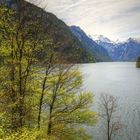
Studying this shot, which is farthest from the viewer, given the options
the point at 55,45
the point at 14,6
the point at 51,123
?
the point at 51,123

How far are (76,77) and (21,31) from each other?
7.86 m

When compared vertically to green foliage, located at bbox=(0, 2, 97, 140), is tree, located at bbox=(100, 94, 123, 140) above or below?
below

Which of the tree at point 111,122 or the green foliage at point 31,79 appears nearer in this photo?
the green foliage at point 31,79

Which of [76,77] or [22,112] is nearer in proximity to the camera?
[22,112]

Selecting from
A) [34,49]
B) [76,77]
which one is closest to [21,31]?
[34,49]

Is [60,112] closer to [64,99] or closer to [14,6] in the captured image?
[64,99]

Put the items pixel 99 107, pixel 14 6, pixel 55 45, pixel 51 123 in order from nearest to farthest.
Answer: pixel 14 6
pixel 55 45
pixel 51 123
pixel 99 107

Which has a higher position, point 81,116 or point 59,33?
point 59,33

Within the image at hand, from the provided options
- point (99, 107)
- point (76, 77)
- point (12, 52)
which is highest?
point (12, 52)

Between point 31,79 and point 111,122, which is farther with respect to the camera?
point 111,122

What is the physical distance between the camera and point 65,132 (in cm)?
2520

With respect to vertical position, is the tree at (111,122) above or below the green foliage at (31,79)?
below

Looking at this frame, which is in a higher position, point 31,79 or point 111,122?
point 31,79

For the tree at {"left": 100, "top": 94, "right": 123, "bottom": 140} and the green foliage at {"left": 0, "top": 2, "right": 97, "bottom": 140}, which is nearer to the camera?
the green foliage at {"left": 0, "top": 2, "right": 97, "bottom": 140}
